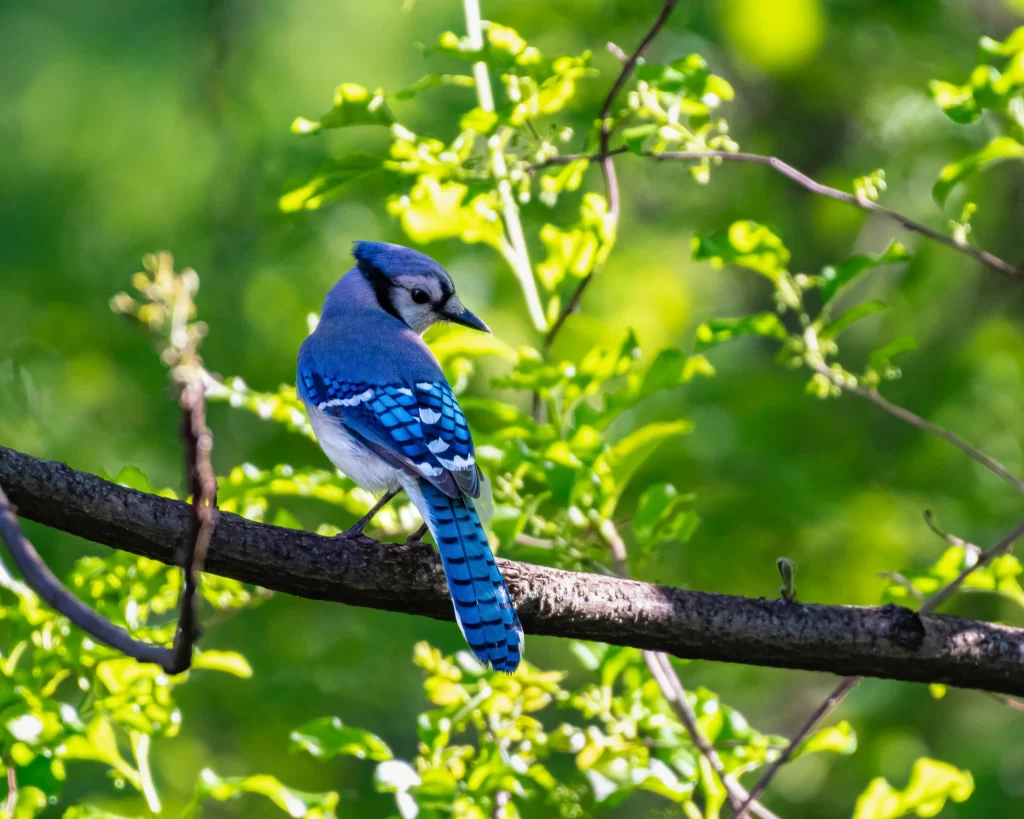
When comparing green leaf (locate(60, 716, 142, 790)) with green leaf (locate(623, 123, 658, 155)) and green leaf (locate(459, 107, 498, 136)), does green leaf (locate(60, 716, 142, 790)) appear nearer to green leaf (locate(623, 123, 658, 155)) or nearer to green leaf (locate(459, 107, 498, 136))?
green leaf (locate(459, 107, 498, 136))

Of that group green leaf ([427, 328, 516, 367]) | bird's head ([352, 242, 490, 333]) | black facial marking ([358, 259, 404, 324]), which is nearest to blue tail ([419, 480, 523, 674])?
green leaf ([427, 328, 516, 367])

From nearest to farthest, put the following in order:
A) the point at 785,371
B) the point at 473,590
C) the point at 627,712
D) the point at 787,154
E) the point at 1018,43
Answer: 1. the point at 473,590
2. the point at 1018,43
3. the point at 627,712
4. the point at 785,371
5. the point at 787,154

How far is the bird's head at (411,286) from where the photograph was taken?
2811mm

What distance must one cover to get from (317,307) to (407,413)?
200 centimetres

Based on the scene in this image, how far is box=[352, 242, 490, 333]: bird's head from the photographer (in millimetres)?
2811

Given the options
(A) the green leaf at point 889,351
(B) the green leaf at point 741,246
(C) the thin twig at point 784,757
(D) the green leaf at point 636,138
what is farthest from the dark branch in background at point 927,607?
(D) the green leaf at point 636,138

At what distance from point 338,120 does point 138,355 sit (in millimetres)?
2487

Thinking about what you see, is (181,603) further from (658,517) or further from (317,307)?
(317,307)

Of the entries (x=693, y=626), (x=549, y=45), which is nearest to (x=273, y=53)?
(x=549, y=45)

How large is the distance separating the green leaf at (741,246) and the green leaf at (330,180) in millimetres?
587

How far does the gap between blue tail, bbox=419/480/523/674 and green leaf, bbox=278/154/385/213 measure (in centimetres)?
69

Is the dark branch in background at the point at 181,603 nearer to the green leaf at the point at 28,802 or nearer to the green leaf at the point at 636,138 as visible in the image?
the green leaf at the point at 28,802

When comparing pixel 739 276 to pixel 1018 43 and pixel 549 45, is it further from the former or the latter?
pixel 1018 43

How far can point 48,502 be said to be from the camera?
5.35 feet
